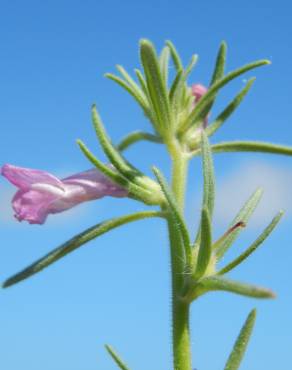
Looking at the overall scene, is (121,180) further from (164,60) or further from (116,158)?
(164,60)

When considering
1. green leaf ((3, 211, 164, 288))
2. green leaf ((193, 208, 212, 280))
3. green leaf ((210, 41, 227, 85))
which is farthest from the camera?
green leaf ((210, 41, 227, 85))

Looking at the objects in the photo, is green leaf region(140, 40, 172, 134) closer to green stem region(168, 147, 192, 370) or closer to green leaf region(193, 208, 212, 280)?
green stem region(168, 147, 192, 370)

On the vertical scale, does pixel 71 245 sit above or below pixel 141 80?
below

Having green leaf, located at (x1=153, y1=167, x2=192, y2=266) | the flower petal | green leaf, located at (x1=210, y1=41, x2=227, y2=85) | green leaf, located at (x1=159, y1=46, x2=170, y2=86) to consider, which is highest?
green leaf, located at (x1=159, y1=46, x2=170, y2=86)

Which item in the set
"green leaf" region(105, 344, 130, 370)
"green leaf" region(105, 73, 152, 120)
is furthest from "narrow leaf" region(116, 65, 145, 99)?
"green leaf" region(105, 344, 130, 370)

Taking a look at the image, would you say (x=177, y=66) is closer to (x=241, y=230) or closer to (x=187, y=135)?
(x=187, y=135)

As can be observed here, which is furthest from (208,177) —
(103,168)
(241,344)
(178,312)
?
(241,344)
